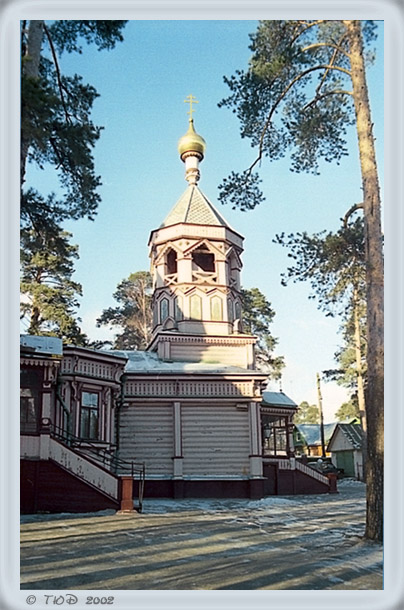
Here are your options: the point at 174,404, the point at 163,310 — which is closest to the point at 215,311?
the point at 163,310

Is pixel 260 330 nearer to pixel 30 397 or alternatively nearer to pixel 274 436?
pixel 274 436

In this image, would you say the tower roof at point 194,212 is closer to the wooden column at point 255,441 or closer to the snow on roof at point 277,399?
the snow on roof at point 277,399

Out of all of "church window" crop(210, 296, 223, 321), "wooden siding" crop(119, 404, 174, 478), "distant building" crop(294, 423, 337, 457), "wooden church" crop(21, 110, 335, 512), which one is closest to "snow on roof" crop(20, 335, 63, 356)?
"wooden church" crop(21, 110, 335, 512)

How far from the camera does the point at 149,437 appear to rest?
46.2 feet

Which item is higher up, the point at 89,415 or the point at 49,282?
the point at 49,282

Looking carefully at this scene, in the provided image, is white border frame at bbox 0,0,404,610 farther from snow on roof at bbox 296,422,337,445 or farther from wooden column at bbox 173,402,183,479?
snow on roof at bbox 296,422,337,445

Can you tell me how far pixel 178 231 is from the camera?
54.2 ft

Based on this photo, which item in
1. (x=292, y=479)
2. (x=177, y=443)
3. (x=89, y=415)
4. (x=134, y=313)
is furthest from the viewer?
(x=134, y=313)

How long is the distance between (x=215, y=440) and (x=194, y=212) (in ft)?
21.3

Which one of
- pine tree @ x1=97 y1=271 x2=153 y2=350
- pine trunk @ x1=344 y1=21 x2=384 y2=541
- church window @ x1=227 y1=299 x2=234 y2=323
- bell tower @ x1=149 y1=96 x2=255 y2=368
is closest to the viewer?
pine trunk @ x1=344 y1=21 x2=384 y2=541

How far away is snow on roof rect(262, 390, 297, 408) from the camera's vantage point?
17.2 metres

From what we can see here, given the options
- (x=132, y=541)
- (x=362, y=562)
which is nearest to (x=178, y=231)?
(x=132, y=541)
